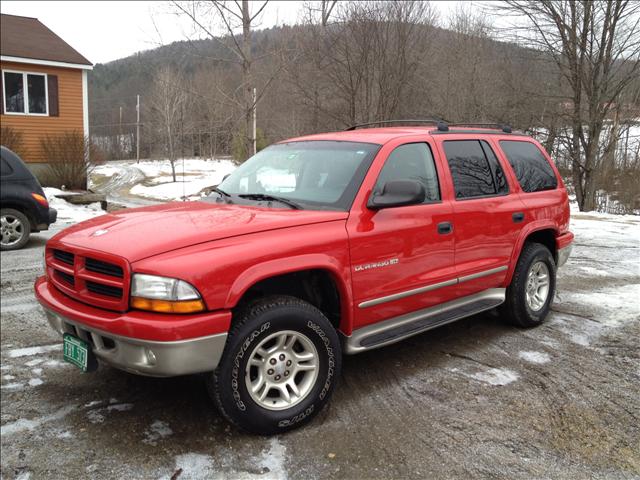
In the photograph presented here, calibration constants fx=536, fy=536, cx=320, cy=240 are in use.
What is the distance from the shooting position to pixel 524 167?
496cm

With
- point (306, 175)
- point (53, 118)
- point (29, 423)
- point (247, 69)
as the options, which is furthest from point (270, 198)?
point (53, 118)

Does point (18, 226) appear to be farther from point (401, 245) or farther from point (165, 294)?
point (401, 245)

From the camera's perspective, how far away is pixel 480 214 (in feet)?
13.9

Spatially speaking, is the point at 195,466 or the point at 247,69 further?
the point at 247,69

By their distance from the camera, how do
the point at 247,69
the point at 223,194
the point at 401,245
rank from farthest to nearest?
the point at 247,69, the point at 223,194, the point at 401,245

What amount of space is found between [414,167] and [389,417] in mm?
Answer: 1788

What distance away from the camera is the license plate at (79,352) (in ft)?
9.73

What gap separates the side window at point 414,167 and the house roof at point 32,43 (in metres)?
18.7

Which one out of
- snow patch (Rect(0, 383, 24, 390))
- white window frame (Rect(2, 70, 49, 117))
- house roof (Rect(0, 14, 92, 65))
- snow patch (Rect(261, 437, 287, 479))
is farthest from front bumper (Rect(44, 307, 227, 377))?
house roof (Rect(0, 14, 92, 65))

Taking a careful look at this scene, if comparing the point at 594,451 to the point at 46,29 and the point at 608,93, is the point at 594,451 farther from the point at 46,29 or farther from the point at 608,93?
the point at 46,29

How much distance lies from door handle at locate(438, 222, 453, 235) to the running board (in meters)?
0.56

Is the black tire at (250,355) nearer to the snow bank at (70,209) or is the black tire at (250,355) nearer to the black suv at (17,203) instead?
the black suv at (17,203)

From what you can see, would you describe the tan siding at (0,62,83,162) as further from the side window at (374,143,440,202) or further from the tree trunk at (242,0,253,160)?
the side window at (374,143,440,202)

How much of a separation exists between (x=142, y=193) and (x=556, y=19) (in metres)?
21.1
